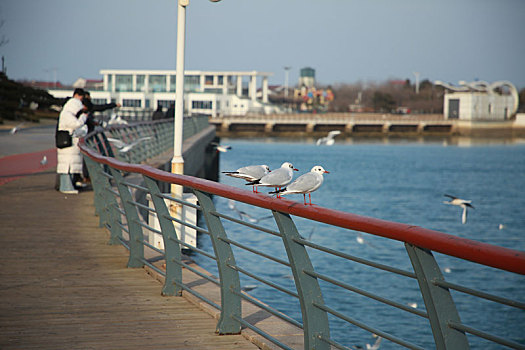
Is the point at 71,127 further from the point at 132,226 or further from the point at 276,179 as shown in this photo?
the point at 276,179

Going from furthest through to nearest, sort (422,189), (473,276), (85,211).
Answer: (422,189), (473,276), (85,211)

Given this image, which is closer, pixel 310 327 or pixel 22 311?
pixel 310 327

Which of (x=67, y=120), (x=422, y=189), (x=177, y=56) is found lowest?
(x=422, y=189)

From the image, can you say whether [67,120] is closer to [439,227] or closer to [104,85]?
[439,227]

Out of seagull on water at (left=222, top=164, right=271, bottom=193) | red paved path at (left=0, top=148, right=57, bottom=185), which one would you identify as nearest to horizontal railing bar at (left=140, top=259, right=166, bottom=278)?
seagull on water at (left=222, top=164, right=271, bottom=193)

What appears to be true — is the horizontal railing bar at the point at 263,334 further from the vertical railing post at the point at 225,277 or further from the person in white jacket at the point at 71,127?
the person in white jacket at the point at 71,127

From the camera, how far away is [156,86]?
126 m

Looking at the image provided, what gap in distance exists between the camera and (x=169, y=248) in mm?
5648

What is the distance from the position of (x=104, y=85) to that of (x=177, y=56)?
121 m

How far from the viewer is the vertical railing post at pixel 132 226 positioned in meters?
6.71

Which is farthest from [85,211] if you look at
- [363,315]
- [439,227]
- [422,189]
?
[422,189]

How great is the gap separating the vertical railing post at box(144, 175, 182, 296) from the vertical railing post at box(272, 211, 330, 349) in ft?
7.18

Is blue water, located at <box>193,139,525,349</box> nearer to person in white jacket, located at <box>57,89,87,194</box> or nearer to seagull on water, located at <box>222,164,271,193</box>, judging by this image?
person in white jacket, located at <box>57,89,87,194</box>

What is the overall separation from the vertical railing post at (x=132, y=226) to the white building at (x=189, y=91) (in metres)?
111
